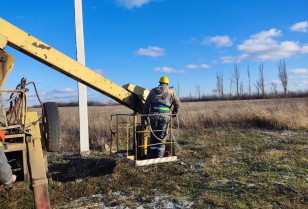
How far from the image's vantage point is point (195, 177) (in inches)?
279

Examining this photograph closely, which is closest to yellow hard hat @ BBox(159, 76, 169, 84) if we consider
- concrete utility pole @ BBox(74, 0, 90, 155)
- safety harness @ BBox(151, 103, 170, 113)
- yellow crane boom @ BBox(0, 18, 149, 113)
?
yellow crane boom @ BBox(0, 18, 149, 113)

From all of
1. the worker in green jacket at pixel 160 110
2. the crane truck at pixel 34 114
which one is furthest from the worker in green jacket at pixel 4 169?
the worker in green jacket at pixel 160 110

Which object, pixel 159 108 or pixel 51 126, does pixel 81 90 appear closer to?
pixel 159 108

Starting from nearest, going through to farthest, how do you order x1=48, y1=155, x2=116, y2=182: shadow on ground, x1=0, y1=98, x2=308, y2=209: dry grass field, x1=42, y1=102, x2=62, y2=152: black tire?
1. x1=42, y1=102, x2=62, y2=152: black tire
2. x1=0, y1=98, x2=308, y2=209: dry grass field
3. x1=48, y1=155, x2=116, y2=182: shadow on ground

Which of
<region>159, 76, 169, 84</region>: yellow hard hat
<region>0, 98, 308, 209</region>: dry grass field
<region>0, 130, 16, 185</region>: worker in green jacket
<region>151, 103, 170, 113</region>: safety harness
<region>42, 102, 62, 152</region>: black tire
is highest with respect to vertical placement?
<region>159, 76, 169, 84</region>: yellow hard hat

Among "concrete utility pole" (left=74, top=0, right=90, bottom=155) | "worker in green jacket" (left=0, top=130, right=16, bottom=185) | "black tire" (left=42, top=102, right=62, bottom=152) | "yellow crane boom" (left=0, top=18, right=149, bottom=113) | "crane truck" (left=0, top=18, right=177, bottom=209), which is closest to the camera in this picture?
"worker in green jacket" (left=0, top=130, right=16, bottom=185)

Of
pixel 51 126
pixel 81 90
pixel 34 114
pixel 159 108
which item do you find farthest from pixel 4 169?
pixel 81 90

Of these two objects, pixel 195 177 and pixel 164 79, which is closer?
pixel 195 177

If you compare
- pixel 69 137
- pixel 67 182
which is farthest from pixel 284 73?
pixel 67 182

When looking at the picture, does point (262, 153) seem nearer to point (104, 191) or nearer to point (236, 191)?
point (236, 191)

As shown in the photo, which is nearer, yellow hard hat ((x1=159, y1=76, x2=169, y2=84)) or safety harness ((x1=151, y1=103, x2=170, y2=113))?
safety harness ((x1=151, y1=103, x2=170, y2=113))

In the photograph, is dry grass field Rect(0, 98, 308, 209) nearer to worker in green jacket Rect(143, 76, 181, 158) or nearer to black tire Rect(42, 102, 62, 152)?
worker in green jacket Rect(143, 76, 181, 158)

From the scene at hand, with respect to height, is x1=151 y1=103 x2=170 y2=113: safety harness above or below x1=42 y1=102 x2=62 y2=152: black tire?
above

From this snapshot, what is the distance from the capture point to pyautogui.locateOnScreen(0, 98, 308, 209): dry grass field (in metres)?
5.74
